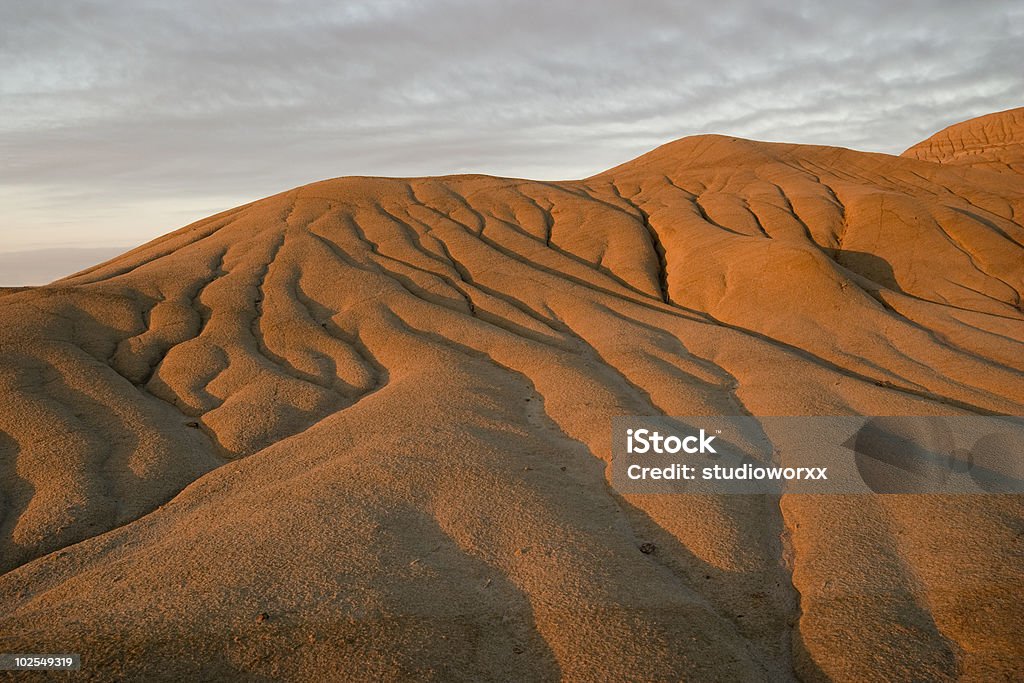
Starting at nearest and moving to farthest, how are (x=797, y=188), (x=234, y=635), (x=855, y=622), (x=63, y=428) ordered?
(x=234, y=635) < (x=855, y=622) < (x=63, y=428) < (x=797, y=188)

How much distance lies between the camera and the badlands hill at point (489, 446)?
742 cm

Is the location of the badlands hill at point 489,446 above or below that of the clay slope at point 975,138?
below

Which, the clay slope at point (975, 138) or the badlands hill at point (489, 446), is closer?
the badlands hill at point (489, 446)

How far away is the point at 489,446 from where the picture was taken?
12125 mm

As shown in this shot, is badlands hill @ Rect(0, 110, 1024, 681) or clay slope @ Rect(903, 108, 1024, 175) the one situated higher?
clay slope @ Rect(903, 108, 1024, 175)

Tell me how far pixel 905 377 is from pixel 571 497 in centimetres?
1057

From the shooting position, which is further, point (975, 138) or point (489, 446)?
point (975, 138)

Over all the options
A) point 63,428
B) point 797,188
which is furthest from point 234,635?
point 797,188

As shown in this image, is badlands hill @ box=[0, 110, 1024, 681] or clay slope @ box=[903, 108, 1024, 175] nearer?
badlands hill @ box=[0, 110, 1024, 681]

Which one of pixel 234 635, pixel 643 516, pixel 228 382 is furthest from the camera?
pixel 228 382

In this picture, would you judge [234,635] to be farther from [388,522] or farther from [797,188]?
[797,188]

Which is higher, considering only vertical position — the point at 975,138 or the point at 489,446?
the point at 975,138

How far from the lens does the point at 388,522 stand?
9.55m

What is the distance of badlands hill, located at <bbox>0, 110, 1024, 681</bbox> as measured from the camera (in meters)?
7.42
